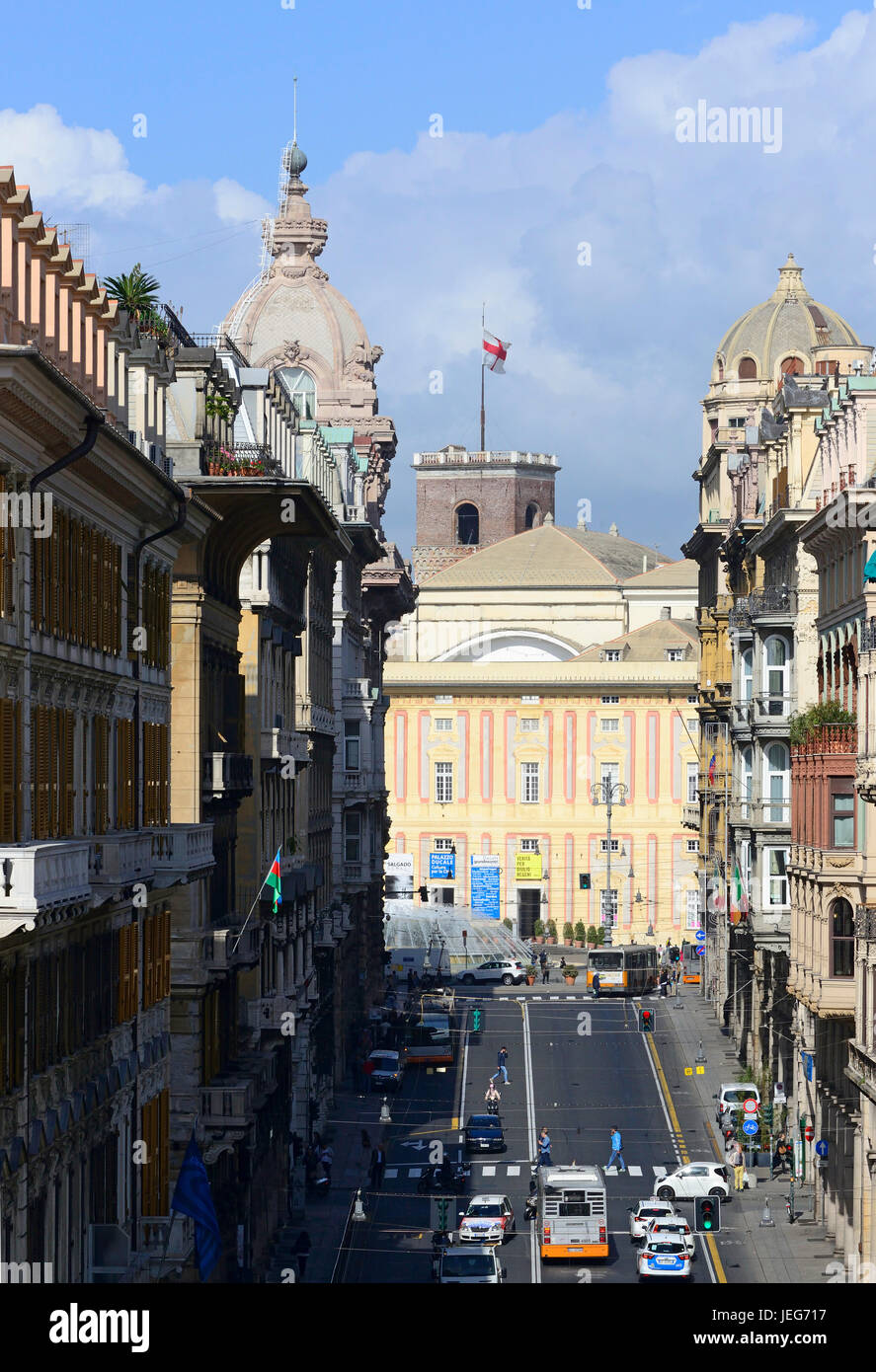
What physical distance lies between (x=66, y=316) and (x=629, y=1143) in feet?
139

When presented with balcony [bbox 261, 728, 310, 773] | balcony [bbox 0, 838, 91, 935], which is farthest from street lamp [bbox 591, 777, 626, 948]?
balcony [bbox 0, 838, 91, 935]

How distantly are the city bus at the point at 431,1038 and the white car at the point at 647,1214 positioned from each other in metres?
28.8

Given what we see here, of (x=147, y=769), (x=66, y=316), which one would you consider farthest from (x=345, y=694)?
(x=66, y=316)

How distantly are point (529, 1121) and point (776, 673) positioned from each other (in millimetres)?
15789

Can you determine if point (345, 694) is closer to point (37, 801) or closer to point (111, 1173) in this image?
point (111, 1173)

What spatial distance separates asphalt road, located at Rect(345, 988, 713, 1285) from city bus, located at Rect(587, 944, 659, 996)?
1.01m

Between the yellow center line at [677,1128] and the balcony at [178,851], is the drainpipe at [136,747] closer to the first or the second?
the balcony at [178,851]

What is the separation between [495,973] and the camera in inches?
4414

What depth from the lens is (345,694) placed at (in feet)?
303

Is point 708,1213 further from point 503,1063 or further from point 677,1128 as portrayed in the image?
point 503,1063

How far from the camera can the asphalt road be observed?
5616cm

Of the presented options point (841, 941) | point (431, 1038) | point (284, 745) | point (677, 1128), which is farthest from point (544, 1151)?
point (431, 1038)

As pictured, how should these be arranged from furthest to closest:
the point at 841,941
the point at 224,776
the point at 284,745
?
1. the point at 284,745
2. the point at 841,941
3. the point at 224,776

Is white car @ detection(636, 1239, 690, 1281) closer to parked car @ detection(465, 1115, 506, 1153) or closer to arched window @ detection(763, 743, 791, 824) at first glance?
parked car @ detection(465, 1115, 506, 1153)
